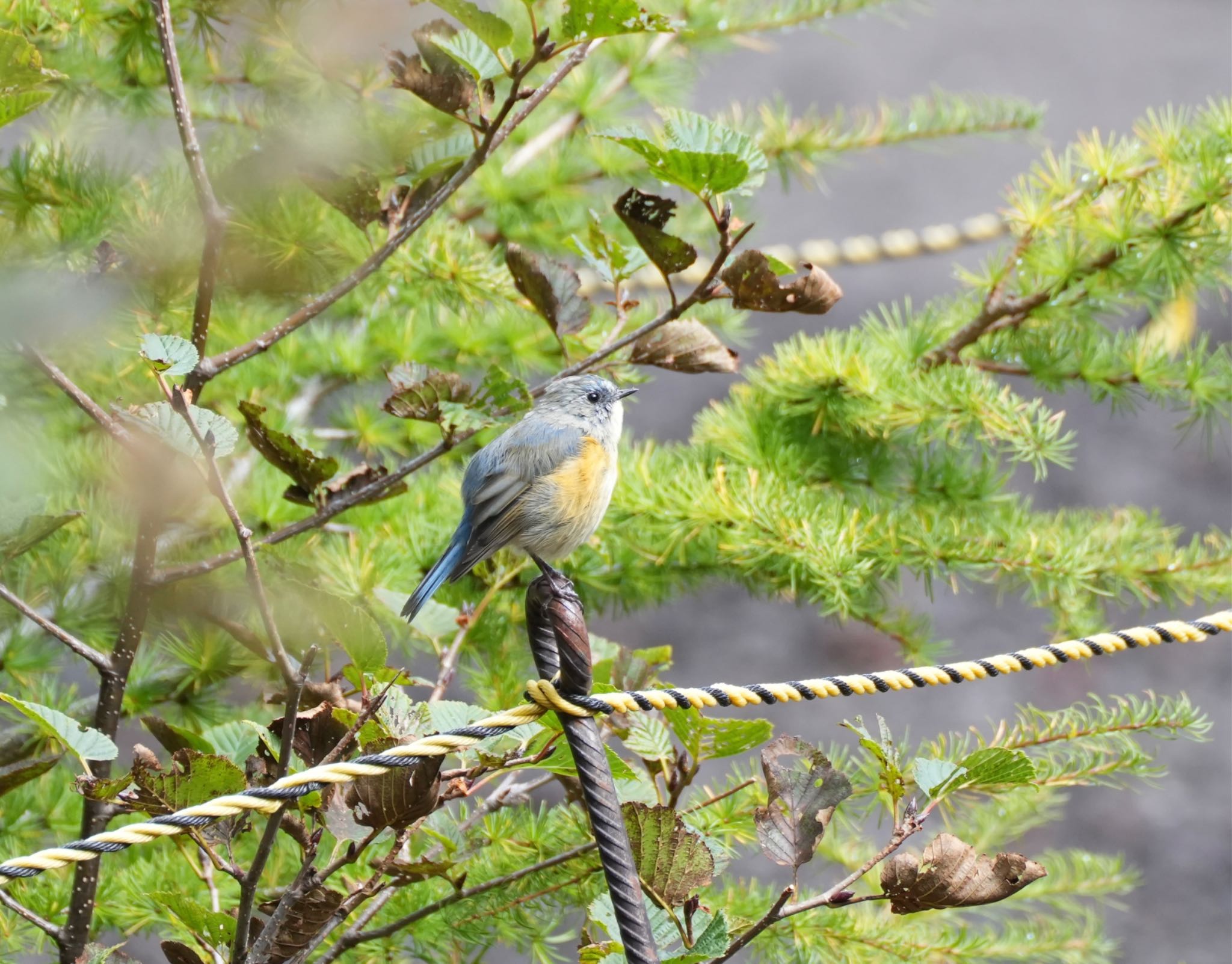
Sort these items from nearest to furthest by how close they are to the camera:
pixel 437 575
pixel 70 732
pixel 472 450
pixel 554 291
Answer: pixel 70 732
pixel 554 291
pixel 437 575
pixel 472 450

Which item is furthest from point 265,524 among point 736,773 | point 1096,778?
point 1096,778

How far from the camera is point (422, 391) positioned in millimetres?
559

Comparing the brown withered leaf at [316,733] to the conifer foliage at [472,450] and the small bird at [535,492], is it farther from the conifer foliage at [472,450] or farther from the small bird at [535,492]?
the small bird at [535,492]

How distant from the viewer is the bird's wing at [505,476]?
31.1 inches

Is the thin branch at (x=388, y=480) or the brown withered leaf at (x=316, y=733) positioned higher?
the thin branch at (x=388, y=480)

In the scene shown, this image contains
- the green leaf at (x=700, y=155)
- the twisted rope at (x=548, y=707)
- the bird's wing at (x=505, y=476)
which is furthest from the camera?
the bird's wing at (x=505, y=476)

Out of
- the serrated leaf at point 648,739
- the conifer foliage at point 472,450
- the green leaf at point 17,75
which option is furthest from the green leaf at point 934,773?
the green leaf at point 17,75

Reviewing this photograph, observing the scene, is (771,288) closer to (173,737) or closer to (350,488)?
(350,488)

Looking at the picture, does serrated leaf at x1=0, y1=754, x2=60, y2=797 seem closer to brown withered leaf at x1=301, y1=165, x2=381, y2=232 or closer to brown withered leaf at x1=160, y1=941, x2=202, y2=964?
brown withered leaf at x1=160, y1=941, x2=202, y2=964

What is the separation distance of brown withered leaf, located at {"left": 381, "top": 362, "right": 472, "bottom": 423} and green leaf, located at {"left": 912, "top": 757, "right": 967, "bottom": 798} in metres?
0.27

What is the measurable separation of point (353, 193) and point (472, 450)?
55 centimetres

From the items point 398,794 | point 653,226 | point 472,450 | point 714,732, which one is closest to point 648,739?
point 714,732

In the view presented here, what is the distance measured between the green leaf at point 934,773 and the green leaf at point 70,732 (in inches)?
12.3

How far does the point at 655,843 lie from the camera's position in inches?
18.2
